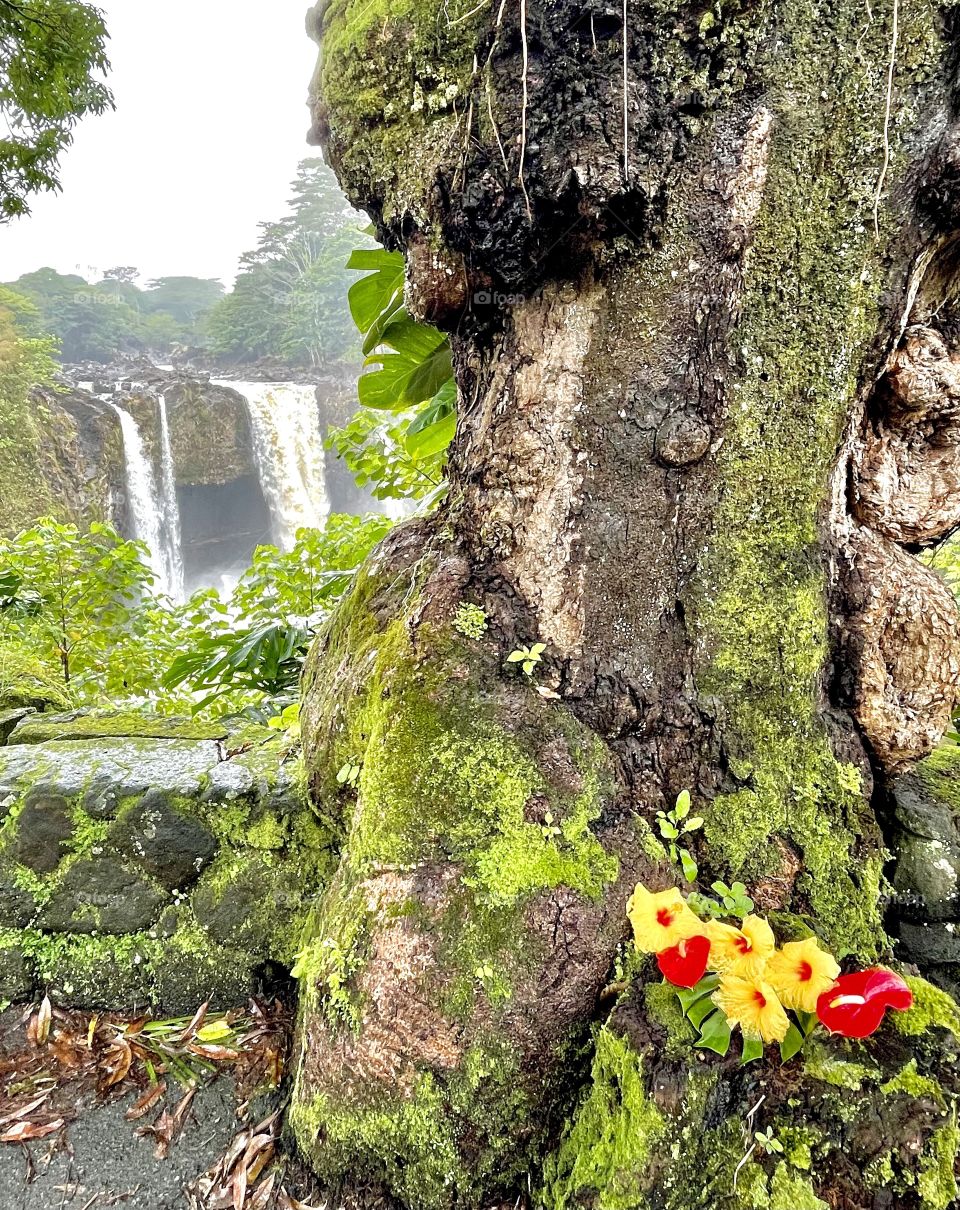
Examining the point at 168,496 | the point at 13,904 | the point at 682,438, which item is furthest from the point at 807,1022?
the point at 168,496

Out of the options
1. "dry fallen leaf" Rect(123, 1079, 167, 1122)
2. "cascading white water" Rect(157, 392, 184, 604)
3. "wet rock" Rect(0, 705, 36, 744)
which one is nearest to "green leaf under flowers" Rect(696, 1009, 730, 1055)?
"dry fallen leaf" Rect(123, 1079, 167, 1122)

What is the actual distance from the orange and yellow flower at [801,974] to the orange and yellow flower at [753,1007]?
23 mm

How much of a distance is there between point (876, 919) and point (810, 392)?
111 centimetres

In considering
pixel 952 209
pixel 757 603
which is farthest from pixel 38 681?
pixel 952 209

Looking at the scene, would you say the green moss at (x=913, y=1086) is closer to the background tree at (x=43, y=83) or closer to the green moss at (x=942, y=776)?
the green moss at (x=942, y=776)

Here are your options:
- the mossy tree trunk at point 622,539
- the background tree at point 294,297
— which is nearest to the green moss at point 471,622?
the mossy tree trunk at point 622,539

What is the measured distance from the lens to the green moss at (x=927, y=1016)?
1.14 meters

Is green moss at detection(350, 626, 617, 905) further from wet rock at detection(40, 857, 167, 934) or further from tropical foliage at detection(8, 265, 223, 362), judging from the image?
tropical foliage at detection(8, 265, 223, 362)

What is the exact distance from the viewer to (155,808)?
1809 mm

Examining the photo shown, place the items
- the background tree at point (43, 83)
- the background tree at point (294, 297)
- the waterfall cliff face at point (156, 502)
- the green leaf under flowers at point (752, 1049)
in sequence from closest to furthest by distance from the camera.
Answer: the green leaf under flowers at point (752, 1049)
the background tree at point (43, 83)
the waterfall cliff face at point (156, 502)
the background tree at point (294, 297)

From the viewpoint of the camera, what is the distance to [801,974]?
42.9 inches

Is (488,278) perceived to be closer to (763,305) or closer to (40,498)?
(763,305)

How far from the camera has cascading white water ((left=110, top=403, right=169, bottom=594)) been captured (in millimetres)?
18797

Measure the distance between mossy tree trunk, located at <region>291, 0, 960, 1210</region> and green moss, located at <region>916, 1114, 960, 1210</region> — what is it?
0.14 metres
